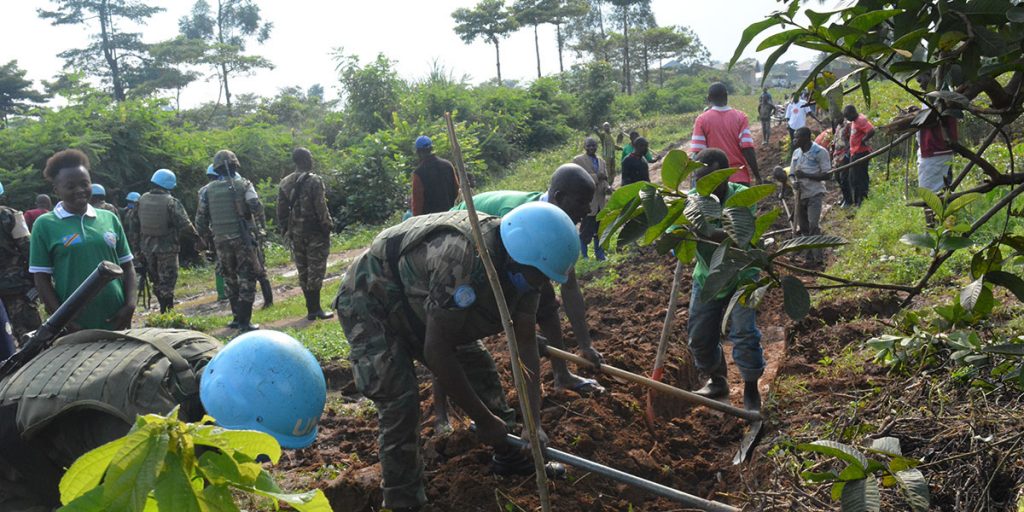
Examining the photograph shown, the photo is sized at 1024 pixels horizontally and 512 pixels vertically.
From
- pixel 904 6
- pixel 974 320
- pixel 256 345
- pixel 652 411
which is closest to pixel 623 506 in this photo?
pixel 652 411

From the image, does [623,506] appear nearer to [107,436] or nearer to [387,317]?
[387,317]

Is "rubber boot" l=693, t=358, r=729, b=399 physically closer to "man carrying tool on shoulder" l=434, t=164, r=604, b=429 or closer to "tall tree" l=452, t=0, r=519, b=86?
"man carrying tool on shoulder" l=434, t=164, r=604, b=429

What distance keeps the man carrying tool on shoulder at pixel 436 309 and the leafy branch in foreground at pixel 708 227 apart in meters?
1.25

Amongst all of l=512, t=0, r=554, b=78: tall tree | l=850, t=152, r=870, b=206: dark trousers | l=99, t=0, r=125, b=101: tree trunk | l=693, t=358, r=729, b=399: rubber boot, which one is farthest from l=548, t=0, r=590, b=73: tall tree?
l=693, t=358, r=729, b=399: rubber boot

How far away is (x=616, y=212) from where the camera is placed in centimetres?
212

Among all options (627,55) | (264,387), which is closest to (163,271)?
(264,387)

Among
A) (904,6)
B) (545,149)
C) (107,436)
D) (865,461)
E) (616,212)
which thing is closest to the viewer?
(865,461)

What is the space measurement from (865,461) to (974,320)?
1591 millimetres

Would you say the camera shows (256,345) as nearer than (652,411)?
Yes

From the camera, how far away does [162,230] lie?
31.7 feet

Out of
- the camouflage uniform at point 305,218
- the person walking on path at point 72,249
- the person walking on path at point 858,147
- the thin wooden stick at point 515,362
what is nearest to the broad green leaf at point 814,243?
the thin wooden stick at point 515,362

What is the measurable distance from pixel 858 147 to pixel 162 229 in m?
9.05

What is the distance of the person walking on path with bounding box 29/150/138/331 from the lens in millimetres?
4637

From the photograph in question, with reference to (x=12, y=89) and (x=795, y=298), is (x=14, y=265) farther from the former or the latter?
(x=12, y=89)
